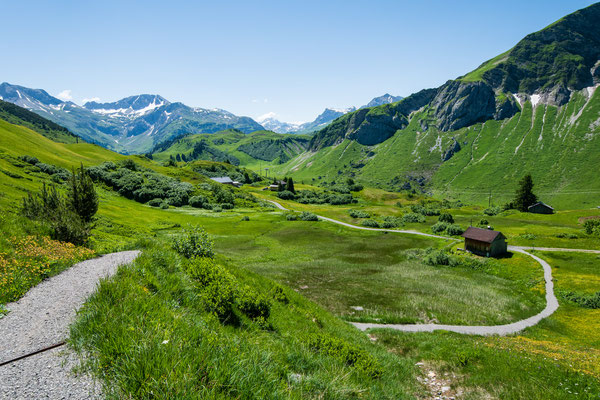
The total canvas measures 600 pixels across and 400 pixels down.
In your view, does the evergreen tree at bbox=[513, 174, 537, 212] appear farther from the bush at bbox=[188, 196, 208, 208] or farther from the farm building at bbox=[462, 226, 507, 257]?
the bush at bbox=[188, 196, 208, 208]

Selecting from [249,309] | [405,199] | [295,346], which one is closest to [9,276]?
[249,309]

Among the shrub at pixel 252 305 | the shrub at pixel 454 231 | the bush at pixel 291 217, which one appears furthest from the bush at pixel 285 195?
the shrub at pixel 252 305

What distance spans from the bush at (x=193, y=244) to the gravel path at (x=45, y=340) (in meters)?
4.68

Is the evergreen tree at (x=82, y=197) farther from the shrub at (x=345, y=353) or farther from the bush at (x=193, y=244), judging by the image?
the shrub at (x=345, y=353)

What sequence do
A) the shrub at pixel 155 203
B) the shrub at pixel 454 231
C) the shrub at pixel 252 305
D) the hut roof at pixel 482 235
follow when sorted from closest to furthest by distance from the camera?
the shrub at pixel 252 305 < the hut roof at pixel 482 235 < the shrub at pixel 454 231 < the shrub at pixel 155 203

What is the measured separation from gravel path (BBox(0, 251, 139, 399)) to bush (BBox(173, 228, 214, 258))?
468cm

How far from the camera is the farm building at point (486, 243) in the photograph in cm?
6294

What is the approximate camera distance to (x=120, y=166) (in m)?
132

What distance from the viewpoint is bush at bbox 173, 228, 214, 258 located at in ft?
50.0

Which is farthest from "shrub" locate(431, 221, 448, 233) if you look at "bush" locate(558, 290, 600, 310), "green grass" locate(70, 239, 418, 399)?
"green grass" locate(70, 239, 418, 399)

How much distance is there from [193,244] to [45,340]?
9.52 metres

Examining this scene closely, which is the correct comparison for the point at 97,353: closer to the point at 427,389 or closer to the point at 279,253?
the point at 427,389

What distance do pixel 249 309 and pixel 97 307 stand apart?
6556mm

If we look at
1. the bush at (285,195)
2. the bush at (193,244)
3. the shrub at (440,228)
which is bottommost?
the bush at (285,195)
